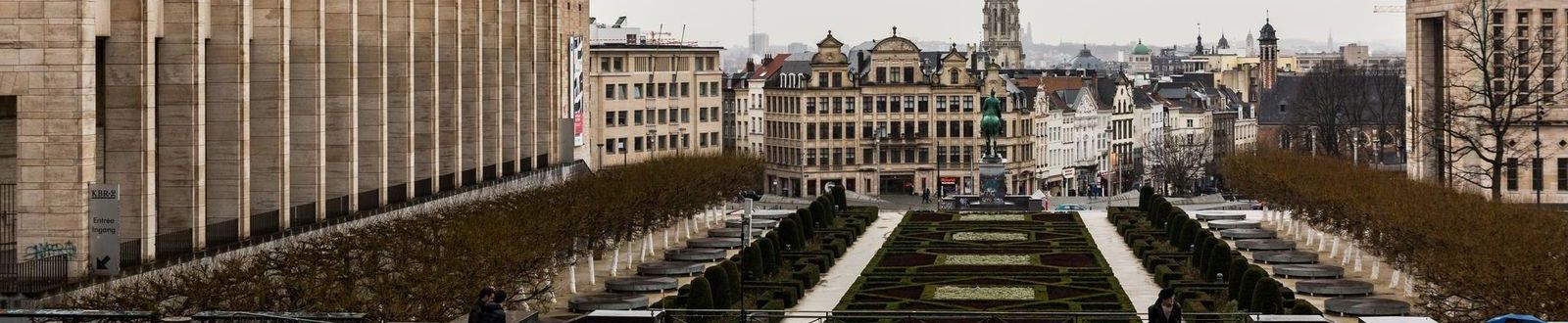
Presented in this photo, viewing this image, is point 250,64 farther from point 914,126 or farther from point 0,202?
point 914,126

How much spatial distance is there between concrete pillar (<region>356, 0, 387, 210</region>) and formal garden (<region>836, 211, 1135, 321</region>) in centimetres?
1390

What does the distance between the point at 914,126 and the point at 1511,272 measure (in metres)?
109

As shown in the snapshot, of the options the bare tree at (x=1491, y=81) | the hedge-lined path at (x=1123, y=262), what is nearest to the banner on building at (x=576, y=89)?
the hedge-lined path at (x=1123, y=262)

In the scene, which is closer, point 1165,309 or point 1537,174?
point 1165,309

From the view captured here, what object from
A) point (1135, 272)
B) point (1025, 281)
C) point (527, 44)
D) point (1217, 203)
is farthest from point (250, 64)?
point (1217, 203)

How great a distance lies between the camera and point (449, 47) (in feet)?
290

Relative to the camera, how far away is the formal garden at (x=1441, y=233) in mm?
53531

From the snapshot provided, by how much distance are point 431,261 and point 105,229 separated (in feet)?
22.6

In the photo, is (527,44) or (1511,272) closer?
(1511,272)

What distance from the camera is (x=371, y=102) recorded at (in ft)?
254

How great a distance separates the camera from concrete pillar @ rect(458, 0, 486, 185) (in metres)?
90.9

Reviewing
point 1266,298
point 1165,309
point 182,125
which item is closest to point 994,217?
point 1266,298

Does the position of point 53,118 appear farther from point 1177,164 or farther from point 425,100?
point 1177,164

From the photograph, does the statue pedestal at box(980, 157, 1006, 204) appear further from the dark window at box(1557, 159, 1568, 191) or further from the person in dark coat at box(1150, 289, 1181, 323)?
the person in dark coat at box(1150, 289, 1181, 323)
